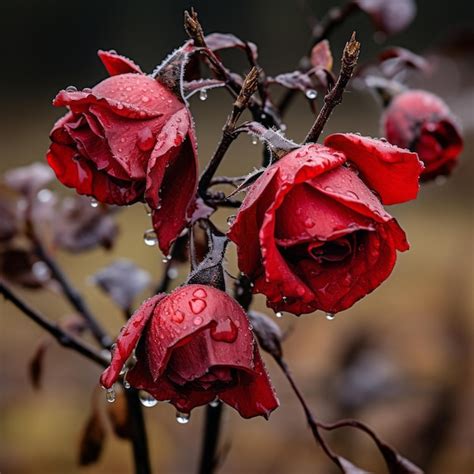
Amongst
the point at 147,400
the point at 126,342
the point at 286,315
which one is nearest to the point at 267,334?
the point at 147,400

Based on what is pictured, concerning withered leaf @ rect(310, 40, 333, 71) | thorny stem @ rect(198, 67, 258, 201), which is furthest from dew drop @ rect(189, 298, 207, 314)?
withered leaf @ rect(310, 40, 333, 71)

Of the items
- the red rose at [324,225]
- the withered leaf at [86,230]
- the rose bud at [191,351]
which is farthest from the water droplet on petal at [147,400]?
the withered leaf at [86,230]

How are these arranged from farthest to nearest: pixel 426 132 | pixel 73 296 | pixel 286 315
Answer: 1. pixel 286 315
2. pixel 73 296
3. pixel 426 132

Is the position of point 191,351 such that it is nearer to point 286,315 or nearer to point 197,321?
point 197,321

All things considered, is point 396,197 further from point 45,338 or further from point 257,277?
point 45,338

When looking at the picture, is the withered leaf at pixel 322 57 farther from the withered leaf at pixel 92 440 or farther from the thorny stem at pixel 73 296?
the withered leaf at pixel 92 440
